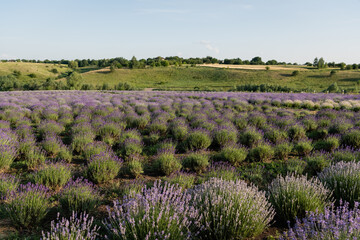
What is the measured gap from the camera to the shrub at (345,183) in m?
3.97

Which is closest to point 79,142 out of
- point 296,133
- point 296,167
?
point 296,167

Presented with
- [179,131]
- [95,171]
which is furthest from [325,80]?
[95,171]

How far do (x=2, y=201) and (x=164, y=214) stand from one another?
3073 mm

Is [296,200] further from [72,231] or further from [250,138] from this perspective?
[250,138]

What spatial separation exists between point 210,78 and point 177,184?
7340cm

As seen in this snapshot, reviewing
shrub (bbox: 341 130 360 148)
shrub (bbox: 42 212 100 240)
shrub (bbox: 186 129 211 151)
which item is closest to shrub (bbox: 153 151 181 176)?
shrub (bbox: 186 129 211 151)

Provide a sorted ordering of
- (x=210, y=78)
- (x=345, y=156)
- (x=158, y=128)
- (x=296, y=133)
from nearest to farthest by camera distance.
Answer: (x=345, y=156), (x=296, y=133), (x=158, y=128), (x=210, y=78)

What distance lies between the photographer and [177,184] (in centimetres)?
306

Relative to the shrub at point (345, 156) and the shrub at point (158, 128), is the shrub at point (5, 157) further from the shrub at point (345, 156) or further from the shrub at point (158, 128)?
the shrub at point (345, 156)

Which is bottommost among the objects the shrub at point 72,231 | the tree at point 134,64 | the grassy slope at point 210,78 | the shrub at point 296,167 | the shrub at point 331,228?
the shrub at point 296,167

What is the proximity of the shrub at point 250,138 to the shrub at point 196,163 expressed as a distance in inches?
95.3

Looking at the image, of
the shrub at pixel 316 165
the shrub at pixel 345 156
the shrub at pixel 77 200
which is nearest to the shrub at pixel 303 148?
the shrub at pixel 345 156

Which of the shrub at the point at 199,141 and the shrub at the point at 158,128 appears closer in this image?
the shrub at the point at 199,141

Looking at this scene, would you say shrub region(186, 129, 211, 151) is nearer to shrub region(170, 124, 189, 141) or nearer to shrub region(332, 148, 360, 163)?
shrub region(170, 124, 189, 141)
